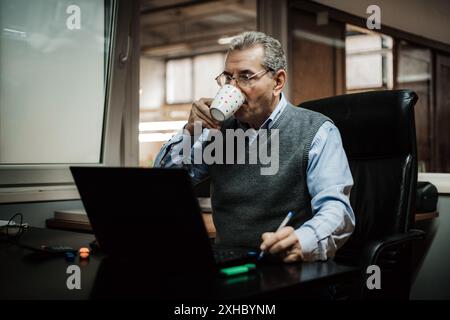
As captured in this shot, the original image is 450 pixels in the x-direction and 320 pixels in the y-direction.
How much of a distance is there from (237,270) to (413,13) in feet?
9.31

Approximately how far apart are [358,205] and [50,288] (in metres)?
1.16

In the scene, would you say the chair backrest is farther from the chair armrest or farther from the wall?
the wall

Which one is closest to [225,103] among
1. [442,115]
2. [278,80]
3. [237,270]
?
[278,80]

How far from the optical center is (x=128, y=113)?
2619 mm

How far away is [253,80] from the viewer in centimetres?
153

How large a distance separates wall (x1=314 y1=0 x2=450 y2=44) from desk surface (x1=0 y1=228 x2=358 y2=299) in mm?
2426

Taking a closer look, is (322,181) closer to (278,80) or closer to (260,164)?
(260,164)

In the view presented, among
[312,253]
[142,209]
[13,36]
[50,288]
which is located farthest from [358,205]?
[13,36]

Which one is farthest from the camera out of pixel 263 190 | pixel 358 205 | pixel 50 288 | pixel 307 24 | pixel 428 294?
pixel 307 24

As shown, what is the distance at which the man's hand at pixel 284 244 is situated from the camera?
1037mm

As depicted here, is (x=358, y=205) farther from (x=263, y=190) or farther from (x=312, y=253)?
(x=312, y=253)

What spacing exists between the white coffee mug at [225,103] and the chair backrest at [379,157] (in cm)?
58

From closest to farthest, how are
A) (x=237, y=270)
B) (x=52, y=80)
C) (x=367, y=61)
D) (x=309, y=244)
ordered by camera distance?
1. (x=237, y=270)
2. (x=309, y=244)
3. (x=52, y=80)
4. (x=367, y=61)

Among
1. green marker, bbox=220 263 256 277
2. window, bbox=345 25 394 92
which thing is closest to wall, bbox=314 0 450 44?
window, bbox=345 25 394 92
